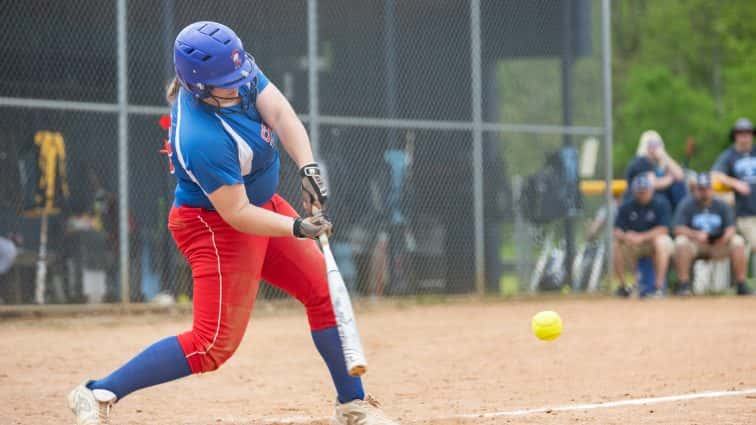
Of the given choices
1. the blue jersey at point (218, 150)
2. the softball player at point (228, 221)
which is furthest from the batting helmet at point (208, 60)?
the blue jersey at point (218, 150)

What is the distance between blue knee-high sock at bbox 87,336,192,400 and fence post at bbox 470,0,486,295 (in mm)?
8238

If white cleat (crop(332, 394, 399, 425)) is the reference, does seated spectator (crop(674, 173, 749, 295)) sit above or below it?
below

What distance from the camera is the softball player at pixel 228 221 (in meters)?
4.45

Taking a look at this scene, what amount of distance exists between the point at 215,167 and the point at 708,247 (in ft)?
33.3

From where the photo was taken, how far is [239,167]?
4.51 m

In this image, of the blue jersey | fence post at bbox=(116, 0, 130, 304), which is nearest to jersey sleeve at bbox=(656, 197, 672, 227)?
fence post at bbox=(116, 0, 130, 304)

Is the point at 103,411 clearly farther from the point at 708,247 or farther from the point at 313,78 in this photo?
the point at 708,247

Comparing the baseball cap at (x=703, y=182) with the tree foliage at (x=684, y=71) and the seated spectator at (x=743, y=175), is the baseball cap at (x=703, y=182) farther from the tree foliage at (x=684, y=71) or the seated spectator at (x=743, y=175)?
the tree foliage at (x=684, y=71)

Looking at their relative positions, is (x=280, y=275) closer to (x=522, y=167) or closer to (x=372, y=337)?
(x=372, y=337)

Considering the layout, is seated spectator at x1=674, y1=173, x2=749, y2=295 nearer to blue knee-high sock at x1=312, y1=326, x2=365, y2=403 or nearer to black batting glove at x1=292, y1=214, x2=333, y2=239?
blue knee-high sock at x1=312, y1=326, x2=365, y2=403

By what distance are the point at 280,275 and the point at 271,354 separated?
11.5 ft

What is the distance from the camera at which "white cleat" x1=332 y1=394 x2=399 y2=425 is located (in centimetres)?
493

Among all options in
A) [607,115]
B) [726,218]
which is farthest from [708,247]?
[607,115]

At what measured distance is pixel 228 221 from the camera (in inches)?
179
